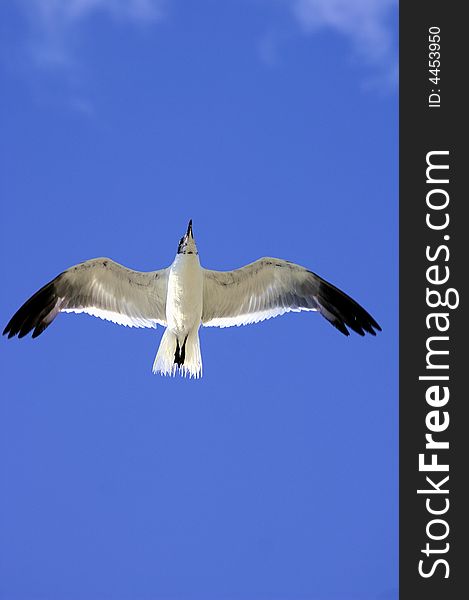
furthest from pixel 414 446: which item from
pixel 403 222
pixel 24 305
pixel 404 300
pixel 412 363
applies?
pixel 24 305

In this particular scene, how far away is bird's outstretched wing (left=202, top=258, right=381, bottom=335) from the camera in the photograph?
10.1 m

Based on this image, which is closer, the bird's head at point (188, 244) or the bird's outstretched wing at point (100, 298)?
the bird's head at point (188, 244)

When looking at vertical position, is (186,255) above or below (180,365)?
above

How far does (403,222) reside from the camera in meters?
8.69

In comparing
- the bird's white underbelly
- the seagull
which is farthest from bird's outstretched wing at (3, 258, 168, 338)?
the bird's white underbelly

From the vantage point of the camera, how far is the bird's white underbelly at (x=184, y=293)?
31.7 feet

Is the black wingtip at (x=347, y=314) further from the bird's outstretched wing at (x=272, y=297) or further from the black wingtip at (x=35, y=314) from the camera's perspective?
the black wingtip at (x=35, y=314)

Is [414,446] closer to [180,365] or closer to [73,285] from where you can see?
[180,365]

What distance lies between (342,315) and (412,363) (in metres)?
2.06

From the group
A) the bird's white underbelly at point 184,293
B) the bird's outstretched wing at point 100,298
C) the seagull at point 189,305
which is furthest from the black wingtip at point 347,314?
the bird's outstretched wing at point 100,298

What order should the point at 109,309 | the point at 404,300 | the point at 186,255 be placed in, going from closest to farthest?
the point at 404,300, the point at 186,255, the point at 109,309

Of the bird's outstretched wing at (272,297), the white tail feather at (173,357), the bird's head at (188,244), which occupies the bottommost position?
the white tail feather at (173,357)

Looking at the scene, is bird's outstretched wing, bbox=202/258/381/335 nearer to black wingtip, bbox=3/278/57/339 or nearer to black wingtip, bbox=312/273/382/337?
black wingtip, bbox=312/273/382/337

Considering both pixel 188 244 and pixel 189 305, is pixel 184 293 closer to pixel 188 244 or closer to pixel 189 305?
pixel 189 305
